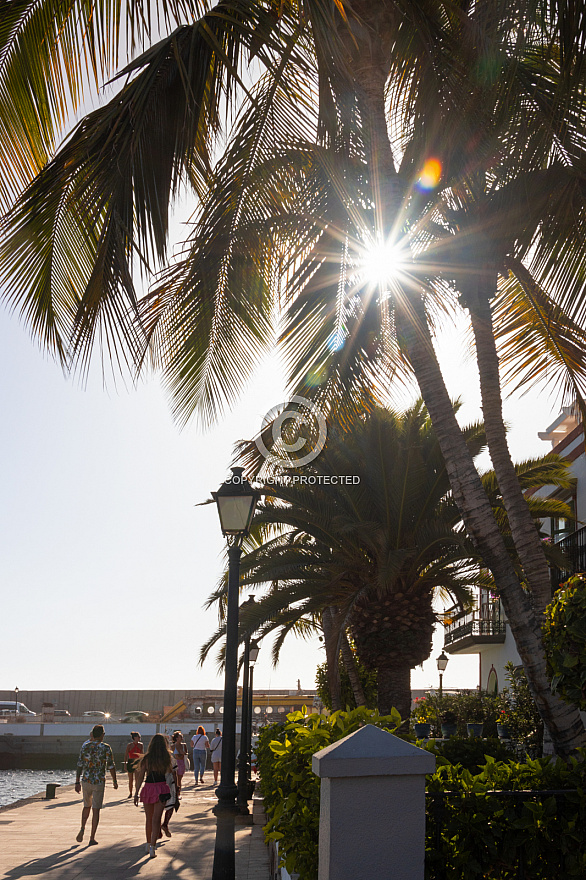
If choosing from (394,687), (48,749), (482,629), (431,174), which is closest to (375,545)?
(394,687)

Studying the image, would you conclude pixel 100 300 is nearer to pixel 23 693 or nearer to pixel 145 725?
pixel 145 725

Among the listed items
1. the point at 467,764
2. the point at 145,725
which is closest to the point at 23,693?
the point at 145,725

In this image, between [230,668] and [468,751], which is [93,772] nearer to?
[230,668]

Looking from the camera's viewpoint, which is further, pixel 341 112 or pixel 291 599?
pixel 291 599

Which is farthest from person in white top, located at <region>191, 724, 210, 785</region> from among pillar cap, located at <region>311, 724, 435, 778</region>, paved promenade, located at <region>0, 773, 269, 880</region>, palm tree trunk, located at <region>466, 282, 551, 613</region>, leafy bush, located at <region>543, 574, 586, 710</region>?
pillar cap, located at <region>311, 724, 435, 778</region>

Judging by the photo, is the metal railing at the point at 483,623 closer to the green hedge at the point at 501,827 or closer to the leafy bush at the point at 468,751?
the leafy bush at the point at 468,751

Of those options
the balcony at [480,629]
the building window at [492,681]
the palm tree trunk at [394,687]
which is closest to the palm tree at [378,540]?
the palm tree trunk at [394,687]

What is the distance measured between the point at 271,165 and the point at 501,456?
3.66 meters

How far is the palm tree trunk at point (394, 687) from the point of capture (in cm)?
1378

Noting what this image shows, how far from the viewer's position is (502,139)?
26.8ft

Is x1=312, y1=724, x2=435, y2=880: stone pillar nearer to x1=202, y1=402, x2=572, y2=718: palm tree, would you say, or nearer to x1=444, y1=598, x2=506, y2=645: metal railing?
x1=202, y1=402, x2=572, y2=718: palm tree

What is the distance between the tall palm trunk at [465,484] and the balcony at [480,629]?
1558cm

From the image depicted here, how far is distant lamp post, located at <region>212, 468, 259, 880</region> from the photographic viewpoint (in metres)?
7.55

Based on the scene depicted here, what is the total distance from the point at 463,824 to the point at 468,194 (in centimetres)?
673
